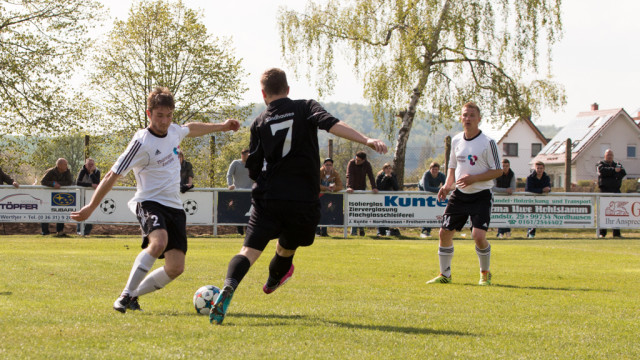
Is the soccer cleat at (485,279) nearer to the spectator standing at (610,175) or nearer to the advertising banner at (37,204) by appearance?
the advertising banner at (37,204)

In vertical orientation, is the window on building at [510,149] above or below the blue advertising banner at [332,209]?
above

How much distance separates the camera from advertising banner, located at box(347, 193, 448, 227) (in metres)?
19.7

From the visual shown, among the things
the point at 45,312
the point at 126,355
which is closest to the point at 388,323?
the point at 126,355

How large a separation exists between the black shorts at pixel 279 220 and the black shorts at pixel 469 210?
3.49 m

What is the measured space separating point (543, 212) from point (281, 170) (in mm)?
16986

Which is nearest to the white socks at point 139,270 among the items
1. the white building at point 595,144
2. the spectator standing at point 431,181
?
the spectator standing at point 431,181

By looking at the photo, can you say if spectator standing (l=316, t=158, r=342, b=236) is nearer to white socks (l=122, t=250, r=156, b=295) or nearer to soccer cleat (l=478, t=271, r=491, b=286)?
soccer cleat (l=478, t=271, r=491, b=286)

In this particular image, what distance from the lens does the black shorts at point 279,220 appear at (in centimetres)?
536

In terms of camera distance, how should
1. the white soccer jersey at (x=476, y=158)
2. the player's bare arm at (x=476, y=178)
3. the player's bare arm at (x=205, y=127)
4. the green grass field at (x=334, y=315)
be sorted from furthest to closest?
the white soccer jersey at (x=476, y=158) → the player's bare arm at (x=476, y=178) → the player's bare arm at (x=205, y=127) → the green grass field at (x=334, y=315)

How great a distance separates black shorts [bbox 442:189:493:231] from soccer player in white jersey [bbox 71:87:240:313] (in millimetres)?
3819

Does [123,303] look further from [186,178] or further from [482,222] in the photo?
[186,178]

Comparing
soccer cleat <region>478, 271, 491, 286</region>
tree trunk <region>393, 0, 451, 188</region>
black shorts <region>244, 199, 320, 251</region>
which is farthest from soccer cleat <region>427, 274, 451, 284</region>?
tree trunk <region>393, 0, 451, 188</region>

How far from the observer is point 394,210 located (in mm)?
19906

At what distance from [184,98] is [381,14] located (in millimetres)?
10298
